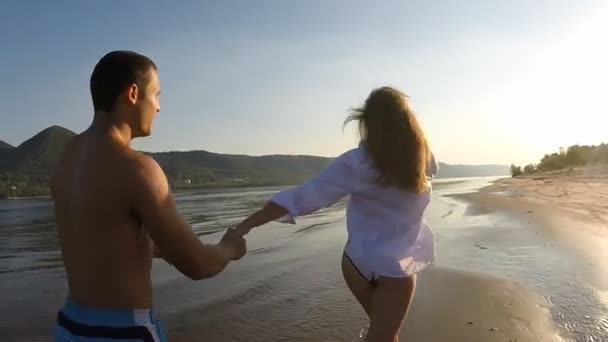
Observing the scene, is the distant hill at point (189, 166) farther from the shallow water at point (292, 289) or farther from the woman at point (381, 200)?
the woman at point (381, 200)

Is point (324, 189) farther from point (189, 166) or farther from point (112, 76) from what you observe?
point (189, 166)

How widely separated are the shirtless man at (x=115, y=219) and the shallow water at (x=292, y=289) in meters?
3.96

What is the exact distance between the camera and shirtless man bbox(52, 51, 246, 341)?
2111 millimetres

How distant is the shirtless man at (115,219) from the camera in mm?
2111

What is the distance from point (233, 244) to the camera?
286 cm

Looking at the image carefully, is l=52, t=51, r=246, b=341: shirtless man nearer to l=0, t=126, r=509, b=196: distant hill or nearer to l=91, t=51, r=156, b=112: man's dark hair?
l=91, t=51, r=156, b=112: man's dark hair

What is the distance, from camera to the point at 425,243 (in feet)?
11.2

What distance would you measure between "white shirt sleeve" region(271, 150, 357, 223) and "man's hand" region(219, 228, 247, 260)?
14.7 inches

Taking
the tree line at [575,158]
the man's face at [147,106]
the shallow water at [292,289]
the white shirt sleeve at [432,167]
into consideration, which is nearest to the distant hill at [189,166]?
the tree line at [575,158]

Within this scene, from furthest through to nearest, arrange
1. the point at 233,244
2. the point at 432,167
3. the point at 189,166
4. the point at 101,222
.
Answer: the point at 189,166
the point at 432,167
the point at 233,244
the point at 101,222

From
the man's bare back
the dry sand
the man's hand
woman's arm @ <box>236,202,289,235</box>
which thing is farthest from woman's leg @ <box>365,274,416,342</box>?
the dry sand

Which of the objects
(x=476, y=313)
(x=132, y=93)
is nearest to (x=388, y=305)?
(x=132, y=93)

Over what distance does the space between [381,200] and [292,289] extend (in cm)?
553

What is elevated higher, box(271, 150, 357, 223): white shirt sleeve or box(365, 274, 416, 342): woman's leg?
box(271, 150, 357, 223): white shirt sleeve
